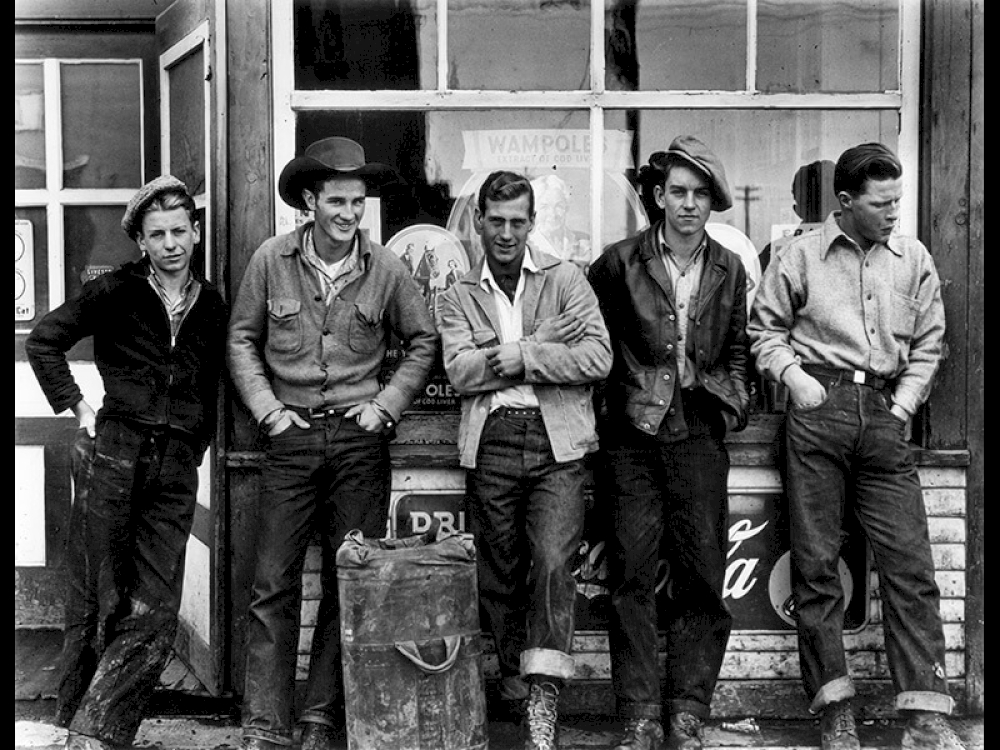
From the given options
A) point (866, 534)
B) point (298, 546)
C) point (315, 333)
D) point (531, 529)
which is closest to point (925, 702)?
point (866, 534)

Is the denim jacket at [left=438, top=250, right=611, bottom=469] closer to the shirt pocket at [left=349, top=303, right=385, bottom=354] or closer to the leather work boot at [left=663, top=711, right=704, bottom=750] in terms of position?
the shirt pocket at [left=349, top=303, right=385, bottom=354]

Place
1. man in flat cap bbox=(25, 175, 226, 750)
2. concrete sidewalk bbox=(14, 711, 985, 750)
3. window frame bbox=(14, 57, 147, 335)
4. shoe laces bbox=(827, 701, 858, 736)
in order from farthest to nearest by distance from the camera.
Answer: window frame bbox=(14, 57, 147, 335), concrete sidewalk bbox=(14, 711, 985, 750), shoe laces bbox=(827, 701, 858, 736), man in flat cap bbox=(25, 175, 226, 750)

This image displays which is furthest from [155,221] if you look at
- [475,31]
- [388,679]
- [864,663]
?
[864,663]

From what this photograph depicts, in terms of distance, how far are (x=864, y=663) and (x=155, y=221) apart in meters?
3.64

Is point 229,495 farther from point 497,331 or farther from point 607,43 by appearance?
point 607,43

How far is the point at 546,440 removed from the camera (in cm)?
468

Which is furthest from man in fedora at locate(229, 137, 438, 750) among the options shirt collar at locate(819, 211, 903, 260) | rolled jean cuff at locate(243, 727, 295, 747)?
shirt collar at locate(819, 211, 903, 260)

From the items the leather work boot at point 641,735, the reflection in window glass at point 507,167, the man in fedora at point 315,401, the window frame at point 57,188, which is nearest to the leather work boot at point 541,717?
the leather work boot at point 641,735

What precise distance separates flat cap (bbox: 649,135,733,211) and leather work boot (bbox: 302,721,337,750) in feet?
9.09

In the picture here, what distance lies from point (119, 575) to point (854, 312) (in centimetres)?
323

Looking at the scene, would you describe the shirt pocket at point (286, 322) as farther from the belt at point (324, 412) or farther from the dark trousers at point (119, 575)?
the dark trousers at point (119, 575)

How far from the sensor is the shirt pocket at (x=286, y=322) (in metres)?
4.74

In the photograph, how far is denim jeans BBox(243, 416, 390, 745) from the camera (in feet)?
15.4

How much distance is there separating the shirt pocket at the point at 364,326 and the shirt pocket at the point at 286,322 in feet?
0.73
